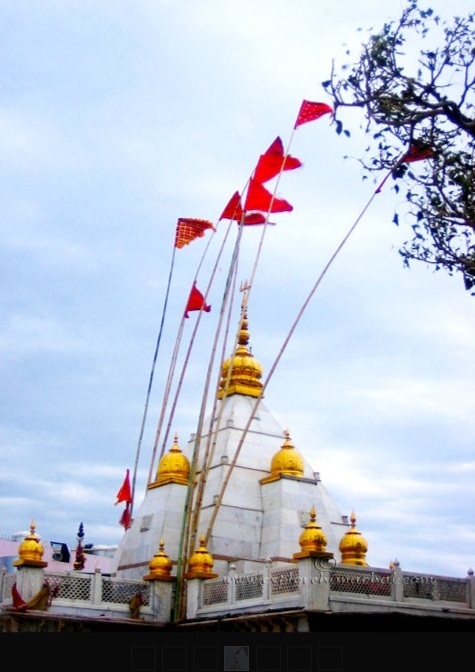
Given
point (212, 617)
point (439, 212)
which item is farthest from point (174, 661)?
point (212, 617)

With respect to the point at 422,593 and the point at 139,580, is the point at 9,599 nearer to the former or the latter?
the point at 139,580

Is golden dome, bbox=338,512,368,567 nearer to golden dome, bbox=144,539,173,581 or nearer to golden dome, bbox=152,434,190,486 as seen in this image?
golden dome, bbox=144,539,173,581

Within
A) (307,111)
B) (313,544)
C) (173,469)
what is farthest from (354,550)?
(307,111)

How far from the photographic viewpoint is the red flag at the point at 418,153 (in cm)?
1928

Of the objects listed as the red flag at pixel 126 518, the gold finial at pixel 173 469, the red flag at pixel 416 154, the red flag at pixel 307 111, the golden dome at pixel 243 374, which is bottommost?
the red flag at pixel 126 518

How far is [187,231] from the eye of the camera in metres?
35.9

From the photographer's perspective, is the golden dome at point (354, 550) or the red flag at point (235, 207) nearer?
the golden dome at point (354, 550)

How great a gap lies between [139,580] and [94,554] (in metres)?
34.4

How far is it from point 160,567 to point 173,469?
436cm

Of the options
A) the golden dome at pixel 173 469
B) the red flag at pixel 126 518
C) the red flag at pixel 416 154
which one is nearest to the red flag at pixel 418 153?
the red flag at pixel 416 154

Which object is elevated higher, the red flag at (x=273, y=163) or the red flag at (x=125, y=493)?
the red flag at (x=273, y=163)

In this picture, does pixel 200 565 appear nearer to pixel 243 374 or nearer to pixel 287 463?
pixel 287 463

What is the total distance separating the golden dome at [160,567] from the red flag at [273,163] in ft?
40.4

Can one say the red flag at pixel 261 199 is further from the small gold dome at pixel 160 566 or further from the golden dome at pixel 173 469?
the small gold dome at pixel 160 566
